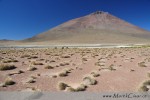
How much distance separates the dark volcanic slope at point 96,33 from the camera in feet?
436

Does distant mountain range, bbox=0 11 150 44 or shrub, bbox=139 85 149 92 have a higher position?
distant mountain range, bbox=0 11 150 44

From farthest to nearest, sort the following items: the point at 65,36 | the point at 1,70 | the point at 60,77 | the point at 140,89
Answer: the point at 65,36 → the point at 1,70 → the point at 60,77 → the point at 140,89

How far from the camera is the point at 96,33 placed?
14650 cm

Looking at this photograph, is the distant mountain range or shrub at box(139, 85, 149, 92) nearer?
shrub at box(139, 85, 149, 92)

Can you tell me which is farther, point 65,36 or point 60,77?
point 65,36

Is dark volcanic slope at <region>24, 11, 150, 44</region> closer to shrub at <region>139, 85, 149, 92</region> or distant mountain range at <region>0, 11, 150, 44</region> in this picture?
distant mountain range at <region>0, 11, 150, 44</region>

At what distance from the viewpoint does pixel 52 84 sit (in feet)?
33.9

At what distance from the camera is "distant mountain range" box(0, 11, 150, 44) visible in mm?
132950

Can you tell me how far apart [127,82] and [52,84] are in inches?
139

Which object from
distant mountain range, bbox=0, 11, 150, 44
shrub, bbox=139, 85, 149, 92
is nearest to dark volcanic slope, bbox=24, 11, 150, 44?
distant mountain range, bbox=0, 11, 150, 44

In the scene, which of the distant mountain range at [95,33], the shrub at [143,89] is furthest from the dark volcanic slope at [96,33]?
the shrub at [143,89]

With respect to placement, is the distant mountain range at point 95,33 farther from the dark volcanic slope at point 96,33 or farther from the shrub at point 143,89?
the shrub at point 143,89

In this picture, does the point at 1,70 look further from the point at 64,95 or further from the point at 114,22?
the point at 114,22

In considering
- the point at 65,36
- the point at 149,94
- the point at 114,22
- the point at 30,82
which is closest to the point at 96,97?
the point at 149,94
